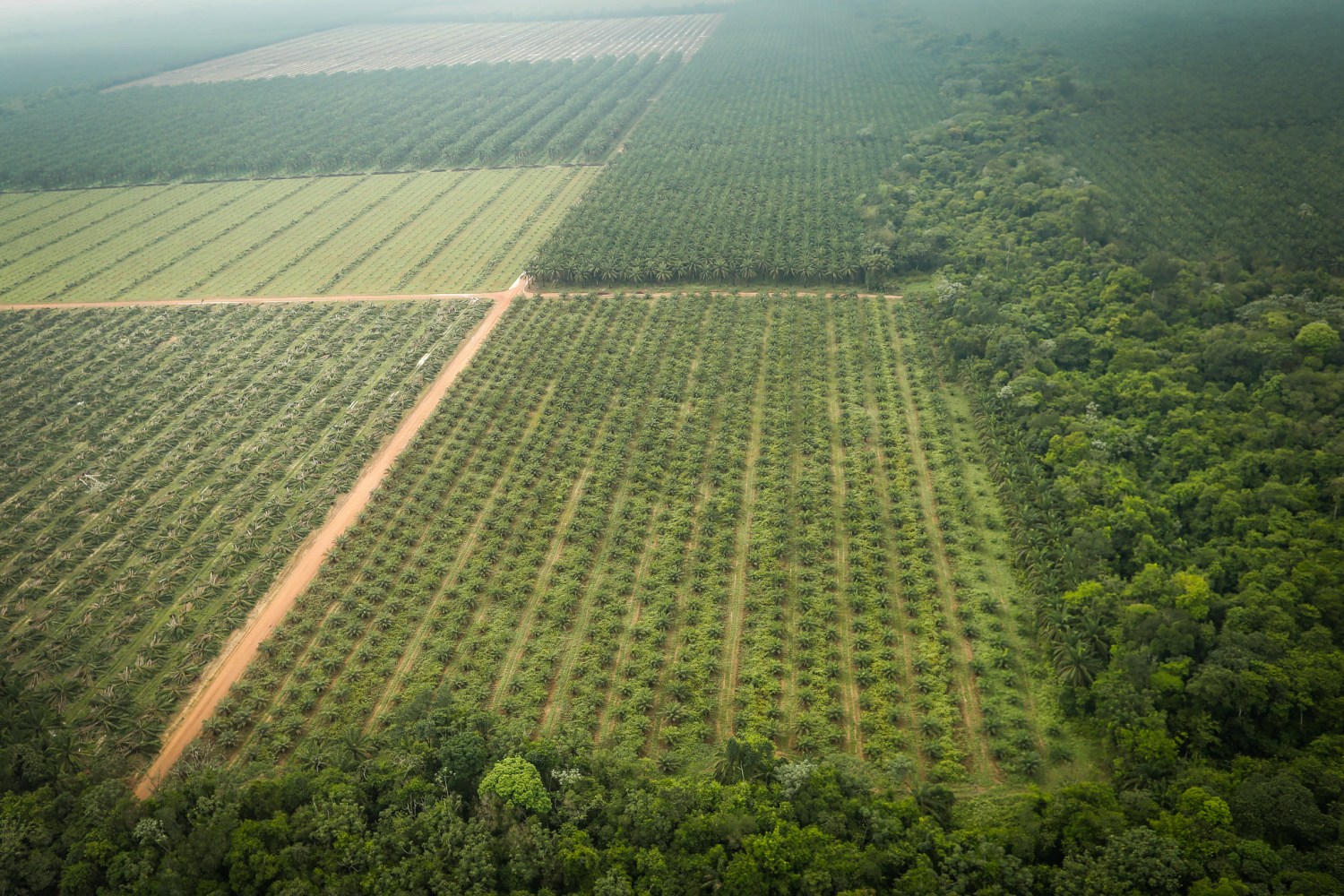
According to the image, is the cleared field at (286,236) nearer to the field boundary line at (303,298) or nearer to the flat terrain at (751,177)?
the field boundary line at (303,298)

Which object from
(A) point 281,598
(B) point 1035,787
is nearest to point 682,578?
(B) point 1035,787

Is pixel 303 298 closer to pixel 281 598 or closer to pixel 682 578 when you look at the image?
pixel 281 598

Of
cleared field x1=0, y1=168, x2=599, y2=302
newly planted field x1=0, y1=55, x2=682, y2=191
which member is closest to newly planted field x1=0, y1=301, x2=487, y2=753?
cleared field x1=0, y1=168, x2=599, y2=302

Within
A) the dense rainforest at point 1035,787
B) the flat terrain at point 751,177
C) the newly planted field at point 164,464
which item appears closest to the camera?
the dense rainforest at point 1035,787

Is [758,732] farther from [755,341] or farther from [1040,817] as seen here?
[755,341]

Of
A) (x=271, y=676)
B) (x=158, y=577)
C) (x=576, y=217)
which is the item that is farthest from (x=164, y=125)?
(x=271, y=676)

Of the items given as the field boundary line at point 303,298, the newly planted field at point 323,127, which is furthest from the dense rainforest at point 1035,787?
the newly planted field at point 323,127
